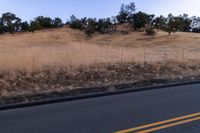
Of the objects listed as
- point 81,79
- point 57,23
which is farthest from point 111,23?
point 81,79

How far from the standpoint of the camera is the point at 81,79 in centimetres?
1265

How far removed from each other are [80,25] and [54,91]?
→ 69392 millimetres

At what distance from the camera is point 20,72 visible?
12.2 meters

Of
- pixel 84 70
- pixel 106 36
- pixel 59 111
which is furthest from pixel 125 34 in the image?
pixel 59 111

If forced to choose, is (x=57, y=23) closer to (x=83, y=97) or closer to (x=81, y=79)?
(x=81, y=79)

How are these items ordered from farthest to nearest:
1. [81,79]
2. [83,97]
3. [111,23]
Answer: [111,23]
[81,79]
[83,97]

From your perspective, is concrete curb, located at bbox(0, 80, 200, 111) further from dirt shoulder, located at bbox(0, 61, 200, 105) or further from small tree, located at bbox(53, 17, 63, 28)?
small tree, located at bbox(53, 17, 63, 28)

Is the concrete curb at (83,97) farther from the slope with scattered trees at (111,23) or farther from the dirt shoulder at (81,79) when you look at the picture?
the slope with scattered trees at (111,23)

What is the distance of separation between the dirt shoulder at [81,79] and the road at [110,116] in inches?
39.7

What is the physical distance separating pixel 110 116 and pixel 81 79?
533cm

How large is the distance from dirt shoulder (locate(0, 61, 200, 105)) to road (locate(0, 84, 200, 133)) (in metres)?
1.01

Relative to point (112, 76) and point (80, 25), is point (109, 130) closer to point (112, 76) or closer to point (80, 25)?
point (112, 76)

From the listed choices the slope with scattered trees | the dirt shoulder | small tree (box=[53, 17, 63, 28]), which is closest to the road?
the dirt shoulder

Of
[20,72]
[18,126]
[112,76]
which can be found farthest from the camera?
[112,76]
